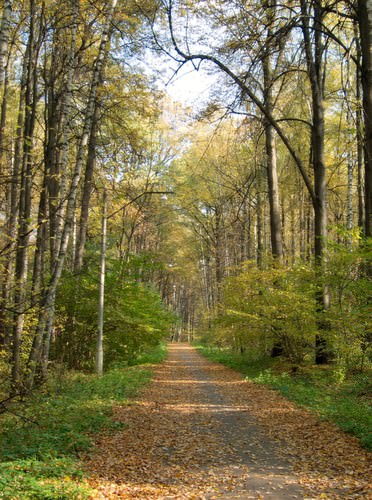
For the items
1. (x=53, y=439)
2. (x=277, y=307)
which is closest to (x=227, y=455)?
(x=53, y=439)

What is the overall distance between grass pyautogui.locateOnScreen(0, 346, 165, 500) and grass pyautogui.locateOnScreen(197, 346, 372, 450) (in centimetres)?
357

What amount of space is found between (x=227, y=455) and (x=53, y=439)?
7.24 feet

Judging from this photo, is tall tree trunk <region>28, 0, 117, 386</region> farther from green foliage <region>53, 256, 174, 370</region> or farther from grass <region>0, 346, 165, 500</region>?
green foliage <region>53, 256, 174, 370</region>

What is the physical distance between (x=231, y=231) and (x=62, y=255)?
66.6 ft

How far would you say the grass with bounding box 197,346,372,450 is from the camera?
6.17 m

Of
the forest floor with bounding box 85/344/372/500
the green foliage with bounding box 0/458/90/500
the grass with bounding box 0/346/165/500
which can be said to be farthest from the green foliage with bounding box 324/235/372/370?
the green foliage with bounding box 0/458/90/500

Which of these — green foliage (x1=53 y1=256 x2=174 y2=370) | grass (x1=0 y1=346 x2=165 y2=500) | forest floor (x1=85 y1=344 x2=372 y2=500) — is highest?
green foliage (x1=53 y1=256 x2=174 y2=370)

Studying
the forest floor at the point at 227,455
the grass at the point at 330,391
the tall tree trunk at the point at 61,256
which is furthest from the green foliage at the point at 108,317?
the forest floor at the point at 227,455

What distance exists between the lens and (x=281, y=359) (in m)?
11.7

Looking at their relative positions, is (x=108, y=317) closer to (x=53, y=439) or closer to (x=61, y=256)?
(x=61, y=256)

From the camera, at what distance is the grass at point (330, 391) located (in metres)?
6.17

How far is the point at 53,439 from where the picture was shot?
5.02 metres

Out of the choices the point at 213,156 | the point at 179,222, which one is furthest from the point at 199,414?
the point at 179,222

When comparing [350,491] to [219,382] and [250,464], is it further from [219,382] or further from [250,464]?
[219,382]
